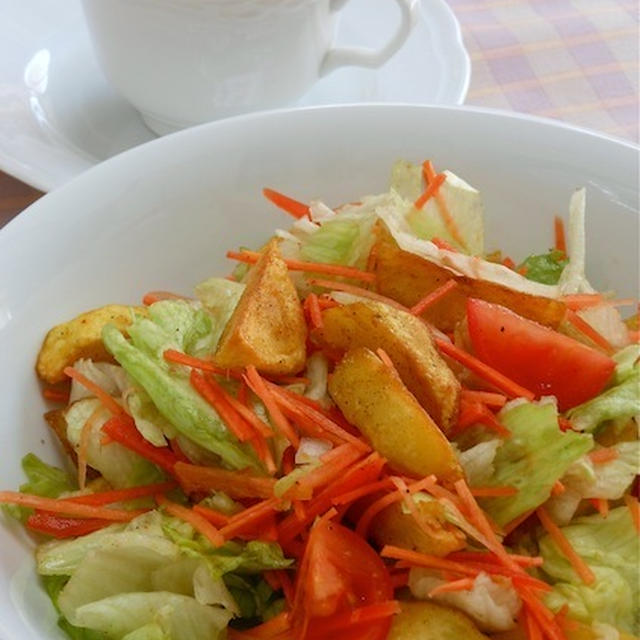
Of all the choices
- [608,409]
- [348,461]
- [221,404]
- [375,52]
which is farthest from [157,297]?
[375,52]

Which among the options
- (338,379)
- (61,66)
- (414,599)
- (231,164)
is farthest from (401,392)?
(61,66)

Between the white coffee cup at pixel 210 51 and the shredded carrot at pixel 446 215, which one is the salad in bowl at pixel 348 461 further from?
the white coffee cup at pixel 210 51

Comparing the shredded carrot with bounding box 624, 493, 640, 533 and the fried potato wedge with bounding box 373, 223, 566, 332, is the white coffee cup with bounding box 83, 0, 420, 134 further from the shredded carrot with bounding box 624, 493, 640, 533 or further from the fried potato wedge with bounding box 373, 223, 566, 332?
the shredded carrot with bounding box 624, 493, 640, 533

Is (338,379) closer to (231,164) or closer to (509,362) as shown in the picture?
(509,362)

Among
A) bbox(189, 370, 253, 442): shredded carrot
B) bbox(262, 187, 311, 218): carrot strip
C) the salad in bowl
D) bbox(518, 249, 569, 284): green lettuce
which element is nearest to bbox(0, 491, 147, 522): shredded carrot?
the salad in bowl

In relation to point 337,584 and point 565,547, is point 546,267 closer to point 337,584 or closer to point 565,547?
point 565,547

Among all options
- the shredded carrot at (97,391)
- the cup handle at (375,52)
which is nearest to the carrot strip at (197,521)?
the shredded carrot at (97,391)
